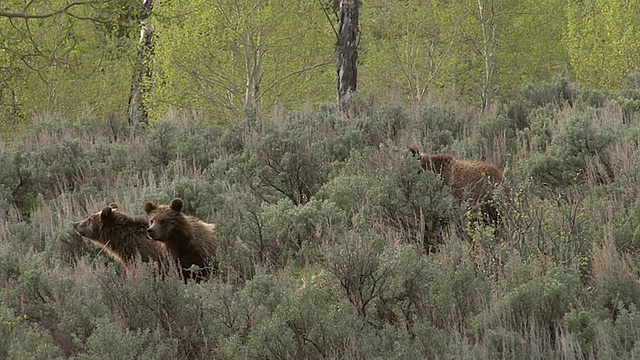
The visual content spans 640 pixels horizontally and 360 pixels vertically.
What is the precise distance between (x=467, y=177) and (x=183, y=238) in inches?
109

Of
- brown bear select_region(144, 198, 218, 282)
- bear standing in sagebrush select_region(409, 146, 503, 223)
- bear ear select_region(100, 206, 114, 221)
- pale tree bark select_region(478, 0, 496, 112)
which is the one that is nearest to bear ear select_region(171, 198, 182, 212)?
brown bear select_region(144, 198, 218, 282)

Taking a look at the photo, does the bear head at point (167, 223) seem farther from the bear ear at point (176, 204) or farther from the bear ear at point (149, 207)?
the bear ear at point (149, 207)

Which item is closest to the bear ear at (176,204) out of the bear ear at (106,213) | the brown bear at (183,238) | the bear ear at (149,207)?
the brown bear at (183,238)

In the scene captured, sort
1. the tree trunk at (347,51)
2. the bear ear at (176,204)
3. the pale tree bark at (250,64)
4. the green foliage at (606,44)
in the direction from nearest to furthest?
the bear ear at (176,204) < the tree trunk at (347,51) < the pale tree bark at (250,64) < the green foliage at (606,44)

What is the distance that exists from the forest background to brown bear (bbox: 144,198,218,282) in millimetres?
210

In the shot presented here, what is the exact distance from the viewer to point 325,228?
8078 millimetres

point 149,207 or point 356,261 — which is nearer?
point 356,261

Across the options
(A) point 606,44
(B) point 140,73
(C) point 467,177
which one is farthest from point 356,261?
(B) point 140,73

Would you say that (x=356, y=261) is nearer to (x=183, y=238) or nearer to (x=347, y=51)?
(x=183, y=238)

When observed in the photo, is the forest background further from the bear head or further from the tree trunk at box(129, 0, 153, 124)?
the tree trunk at box(129, 0, 153, 124)

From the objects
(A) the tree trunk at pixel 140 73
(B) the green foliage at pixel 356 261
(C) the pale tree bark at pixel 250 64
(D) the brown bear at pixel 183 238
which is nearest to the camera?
(B) the green foliage at pixel 356 261

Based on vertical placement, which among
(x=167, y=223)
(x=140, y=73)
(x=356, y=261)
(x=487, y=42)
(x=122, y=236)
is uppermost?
(x=356, y=261)

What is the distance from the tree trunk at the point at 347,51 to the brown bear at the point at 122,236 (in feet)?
23.4

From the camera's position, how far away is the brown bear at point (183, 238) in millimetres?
8164
